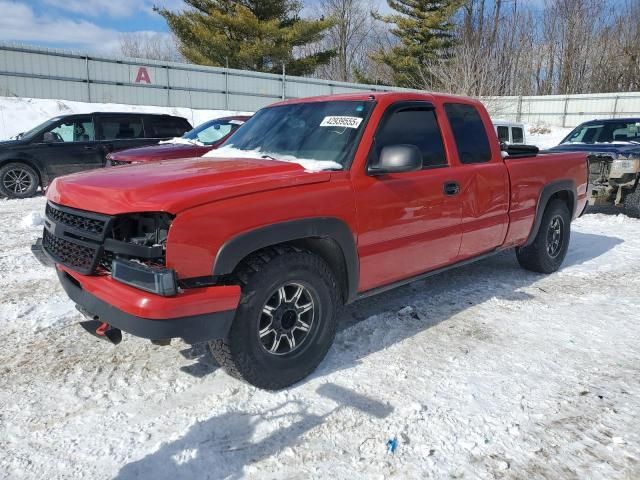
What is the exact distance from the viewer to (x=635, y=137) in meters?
9.66

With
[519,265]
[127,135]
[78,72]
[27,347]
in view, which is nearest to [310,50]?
[78,72]

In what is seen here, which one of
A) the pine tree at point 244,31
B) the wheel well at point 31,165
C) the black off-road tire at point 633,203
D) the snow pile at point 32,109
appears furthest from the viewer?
the pine tree at point 244,31

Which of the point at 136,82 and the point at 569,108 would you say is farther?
the point at 569,108

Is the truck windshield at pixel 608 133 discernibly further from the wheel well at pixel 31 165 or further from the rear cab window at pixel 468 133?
the wheel well at pixel 31 165

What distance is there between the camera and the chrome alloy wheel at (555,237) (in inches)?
220

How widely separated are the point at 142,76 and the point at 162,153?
628 inches

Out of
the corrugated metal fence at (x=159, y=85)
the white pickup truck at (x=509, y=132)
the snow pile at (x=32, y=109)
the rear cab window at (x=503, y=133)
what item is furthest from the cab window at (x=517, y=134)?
the snow pile at (x=32, y=109)

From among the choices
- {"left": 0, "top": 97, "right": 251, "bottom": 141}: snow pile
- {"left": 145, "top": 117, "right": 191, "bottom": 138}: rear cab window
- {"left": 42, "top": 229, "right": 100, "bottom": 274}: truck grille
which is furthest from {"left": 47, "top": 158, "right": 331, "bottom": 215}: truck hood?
{"left": 0, "top": 97, "right": 251, "bottom": 141}: snow pile

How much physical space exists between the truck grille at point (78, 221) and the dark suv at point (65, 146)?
7.68 metres

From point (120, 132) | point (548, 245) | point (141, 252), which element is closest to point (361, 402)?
point (141, 252)

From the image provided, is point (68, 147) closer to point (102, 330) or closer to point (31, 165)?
point (31, 165)

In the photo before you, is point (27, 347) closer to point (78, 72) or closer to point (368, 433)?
point (368, 433)

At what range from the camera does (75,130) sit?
409 inches

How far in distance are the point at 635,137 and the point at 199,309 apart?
1000 centimetres
